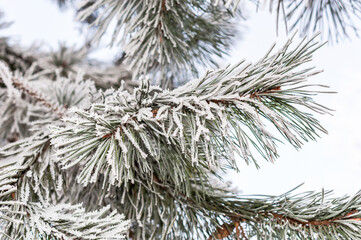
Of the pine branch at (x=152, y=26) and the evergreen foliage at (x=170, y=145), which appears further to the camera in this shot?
the pine branch at (x=152, y=26)

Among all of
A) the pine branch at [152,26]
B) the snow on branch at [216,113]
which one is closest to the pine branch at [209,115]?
the snow on branch at [216,113]

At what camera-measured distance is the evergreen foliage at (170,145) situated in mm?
420

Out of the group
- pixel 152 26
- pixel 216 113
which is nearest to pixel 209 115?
pixel 216 113

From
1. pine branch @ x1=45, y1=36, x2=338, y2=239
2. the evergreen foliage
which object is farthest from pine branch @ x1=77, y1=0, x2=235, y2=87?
pine branch @ x1=45, y1=36, x2=338, y2=239

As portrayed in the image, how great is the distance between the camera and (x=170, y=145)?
20.0 inches

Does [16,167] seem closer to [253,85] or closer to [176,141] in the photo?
[176,141]

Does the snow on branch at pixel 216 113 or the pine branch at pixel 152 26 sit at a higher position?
the pine branch at pixel 152 26

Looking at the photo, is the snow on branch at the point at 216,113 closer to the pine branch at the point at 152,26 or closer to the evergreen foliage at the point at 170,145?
the evergreen foliage at the point at 170,145

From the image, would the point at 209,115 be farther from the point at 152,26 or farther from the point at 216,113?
the point at 152,26

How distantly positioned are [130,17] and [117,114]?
327 millimetres

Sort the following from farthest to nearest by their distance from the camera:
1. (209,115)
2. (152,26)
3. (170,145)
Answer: (152,26) < (170,145) < (209,115)

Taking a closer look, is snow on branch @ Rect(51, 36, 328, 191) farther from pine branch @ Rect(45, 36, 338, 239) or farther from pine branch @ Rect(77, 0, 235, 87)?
pine branch @ Rect(77, 0, 235, 87)

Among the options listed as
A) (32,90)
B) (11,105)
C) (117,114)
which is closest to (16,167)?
(117,114)

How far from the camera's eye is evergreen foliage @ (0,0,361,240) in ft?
1.38
